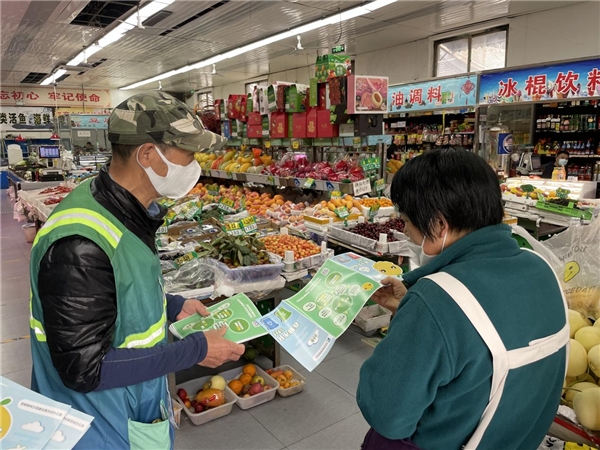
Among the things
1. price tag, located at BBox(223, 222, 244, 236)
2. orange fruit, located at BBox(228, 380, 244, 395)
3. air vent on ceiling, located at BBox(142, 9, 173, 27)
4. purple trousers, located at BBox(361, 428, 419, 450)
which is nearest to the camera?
purple trousers, located at BBox(361, 428, 419, 450)

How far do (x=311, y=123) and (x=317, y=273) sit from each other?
380 centimetres

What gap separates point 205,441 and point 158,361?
167 cm

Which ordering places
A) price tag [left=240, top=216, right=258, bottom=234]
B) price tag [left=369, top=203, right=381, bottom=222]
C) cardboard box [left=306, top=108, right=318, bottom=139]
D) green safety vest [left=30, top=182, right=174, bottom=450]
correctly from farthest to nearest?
cardboard box [left=306, top=108, right=318, bottom=139] < price tag [left=369, top=203, right=381, bottom=222] < price tag [left=240, top=216, right=258, bottom=234] < green safety vest [left=30, top=182, right=174, bottom=450]

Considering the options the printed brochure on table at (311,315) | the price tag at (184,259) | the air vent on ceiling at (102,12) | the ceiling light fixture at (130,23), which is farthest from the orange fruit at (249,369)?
the air vent on ceiling at (102,12)

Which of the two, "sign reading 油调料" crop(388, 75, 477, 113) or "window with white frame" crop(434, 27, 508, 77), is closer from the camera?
"sign reading 油调料" crop(388, 75, 477, 113)

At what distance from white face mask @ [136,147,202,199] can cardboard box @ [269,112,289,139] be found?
4668 mm

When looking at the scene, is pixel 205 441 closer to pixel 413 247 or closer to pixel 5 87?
pixel 413 247

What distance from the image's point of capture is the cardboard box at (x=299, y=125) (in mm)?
5727

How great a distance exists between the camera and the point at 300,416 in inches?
116

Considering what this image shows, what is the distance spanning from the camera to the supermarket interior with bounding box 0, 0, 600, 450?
3.59ft

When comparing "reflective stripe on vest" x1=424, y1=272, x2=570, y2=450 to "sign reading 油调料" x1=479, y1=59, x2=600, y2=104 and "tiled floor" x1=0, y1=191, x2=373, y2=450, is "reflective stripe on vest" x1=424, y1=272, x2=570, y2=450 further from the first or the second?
"sign reading 油调料" x1=479, y1=59, x2=600, y2=104

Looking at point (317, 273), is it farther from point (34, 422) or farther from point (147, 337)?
point (34, 422)

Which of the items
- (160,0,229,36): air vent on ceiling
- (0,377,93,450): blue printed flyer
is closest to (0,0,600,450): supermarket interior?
(0,377,93,450): blue printed flyer

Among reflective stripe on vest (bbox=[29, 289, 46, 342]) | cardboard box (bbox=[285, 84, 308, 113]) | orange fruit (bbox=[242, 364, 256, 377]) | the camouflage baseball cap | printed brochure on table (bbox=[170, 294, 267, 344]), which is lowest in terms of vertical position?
orange fruit (bbox=[242, 364, 256, 377])
